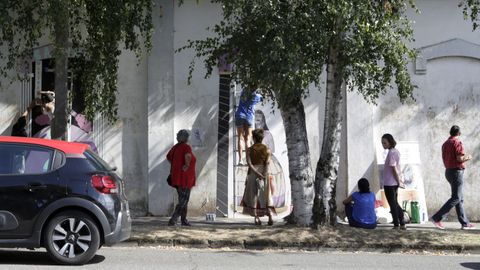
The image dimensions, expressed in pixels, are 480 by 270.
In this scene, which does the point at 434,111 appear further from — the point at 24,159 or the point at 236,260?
the point at 24,159

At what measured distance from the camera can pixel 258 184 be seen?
12.8 metres

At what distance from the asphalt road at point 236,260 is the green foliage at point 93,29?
2968 mm

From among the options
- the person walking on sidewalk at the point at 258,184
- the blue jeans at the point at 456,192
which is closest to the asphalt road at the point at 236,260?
the blue jeans at the point at 456,192

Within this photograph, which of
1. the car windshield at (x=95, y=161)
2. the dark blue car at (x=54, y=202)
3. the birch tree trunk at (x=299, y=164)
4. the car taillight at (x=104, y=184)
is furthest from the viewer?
the birch tree trunk at (x=299, y=164)

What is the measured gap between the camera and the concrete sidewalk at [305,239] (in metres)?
11.0

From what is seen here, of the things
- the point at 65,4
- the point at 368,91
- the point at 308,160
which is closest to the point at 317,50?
the point at 368,91

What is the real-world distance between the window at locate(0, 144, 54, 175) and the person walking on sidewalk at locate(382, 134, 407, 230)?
640cm

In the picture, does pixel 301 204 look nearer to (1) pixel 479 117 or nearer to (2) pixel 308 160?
(2) pixel 308 160

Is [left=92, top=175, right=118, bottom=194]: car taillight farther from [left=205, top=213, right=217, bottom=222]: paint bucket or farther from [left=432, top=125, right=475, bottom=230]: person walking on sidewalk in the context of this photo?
[left=432, top=125, right=475, bottom=230]: person walking on sidewalk

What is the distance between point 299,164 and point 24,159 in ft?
15.6

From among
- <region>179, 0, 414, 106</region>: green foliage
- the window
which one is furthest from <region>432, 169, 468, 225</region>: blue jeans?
the window

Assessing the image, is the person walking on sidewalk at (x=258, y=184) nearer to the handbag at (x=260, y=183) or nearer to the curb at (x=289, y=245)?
the handbag at (x=260, y=183)

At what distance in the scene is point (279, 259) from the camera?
32.6ft

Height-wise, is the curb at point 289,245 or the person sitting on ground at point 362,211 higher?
the person sitting on ground at point 362,211
